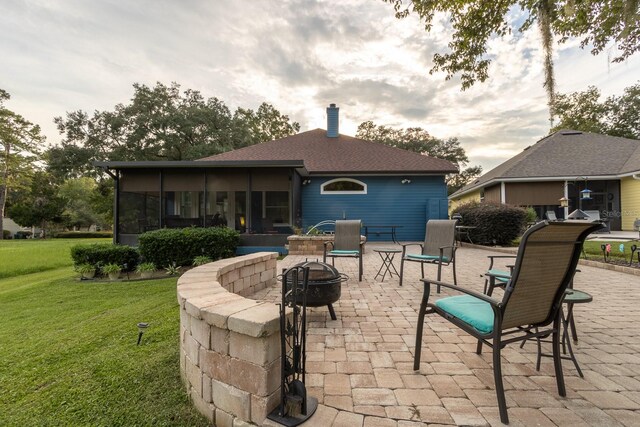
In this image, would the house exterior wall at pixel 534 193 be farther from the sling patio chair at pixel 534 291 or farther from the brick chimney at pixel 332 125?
the sling patio chair at pixel 534 291

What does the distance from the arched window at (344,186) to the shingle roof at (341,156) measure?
522 millimetres

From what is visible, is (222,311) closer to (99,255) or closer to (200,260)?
(200,260)

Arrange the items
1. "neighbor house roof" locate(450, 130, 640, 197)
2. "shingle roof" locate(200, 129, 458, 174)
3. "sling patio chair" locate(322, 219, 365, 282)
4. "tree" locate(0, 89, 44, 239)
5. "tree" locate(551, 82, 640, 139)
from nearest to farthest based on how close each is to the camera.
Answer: "sling patio chair" locate(322, 219, 365, 282), "shingle roof" locate(200, 129, 458, 174), "neighbor house roof" locate(450, 130, 640, 197), "tree" locate(551, 82, 640, 139), "tree" locate(0, 89, 44, 239)

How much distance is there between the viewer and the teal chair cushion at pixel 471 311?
5.26 feet

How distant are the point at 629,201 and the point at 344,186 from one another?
1315 centimetres

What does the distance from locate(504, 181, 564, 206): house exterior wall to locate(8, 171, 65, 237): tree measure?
3513 centimetres

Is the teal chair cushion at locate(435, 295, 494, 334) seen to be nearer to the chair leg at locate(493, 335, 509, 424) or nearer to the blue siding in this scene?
the chair leg at locate(493, 335, 509, 424)

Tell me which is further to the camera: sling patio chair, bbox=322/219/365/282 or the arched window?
the arched window

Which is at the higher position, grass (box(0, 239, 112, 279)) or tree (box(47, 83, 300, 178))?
tree (box(47, 83, 300, 178))

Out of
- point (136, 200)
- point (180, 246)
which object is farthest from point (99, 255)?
point (136, 200)

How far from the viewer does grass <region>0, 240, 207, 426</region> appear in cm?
178

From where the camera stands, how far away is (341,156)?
40.7ft

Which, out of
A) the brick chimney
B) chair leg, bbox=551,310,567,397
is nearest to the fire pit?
chair leg, bbox=551,310,567,397

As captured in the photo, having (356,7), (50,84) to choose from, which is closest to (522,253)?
Result: (356,7)
